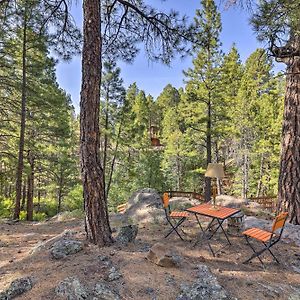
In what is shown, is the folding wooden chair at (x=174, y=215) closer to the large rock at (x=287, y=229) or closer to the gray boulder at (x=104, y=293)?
the large rock at (x=287, y=229)

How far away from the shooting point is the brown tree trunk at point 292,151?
5367 millimetres

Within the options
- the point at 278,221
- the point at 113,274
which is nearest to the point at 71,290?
the point at 113,274

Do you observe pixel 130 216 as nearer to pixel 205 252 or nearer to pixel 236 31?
pixel 205 252

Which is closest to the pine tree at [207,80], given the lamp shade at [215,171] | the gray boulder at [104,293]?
the lamp shade at [215,171]

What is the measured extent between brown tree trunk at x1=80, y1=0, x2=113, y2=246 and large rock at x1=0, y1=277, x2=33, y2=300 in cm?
119

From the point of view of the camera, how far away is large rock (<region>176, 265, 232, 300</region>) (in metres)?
2.73

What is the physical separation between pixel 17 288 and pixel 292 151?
5.61 m

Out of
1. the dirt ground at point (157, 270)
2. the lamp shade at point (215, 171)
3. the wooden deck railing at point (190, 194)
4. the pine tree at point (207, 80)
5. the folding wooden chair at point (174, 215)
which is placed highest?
the pine tree at point (207, 80)

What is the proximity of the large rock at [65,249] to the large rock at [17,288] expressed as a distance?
0.61m

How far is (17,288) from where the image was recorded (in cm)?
285

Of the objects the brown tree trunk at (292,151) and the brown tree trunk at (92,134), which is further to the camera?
the brown tree trunk at (292,151)

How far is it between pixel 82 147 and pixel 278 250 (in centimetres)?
404

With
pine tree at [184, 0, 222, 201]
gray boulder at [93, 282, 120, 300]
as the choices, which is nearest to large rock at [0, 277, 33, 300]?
gray boulder at [93, 282, 120, 300]

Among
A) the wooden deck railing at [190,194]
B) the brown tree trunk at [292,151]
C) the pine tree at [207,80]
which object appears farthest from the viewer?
the wooden deck railing at [190,194]
